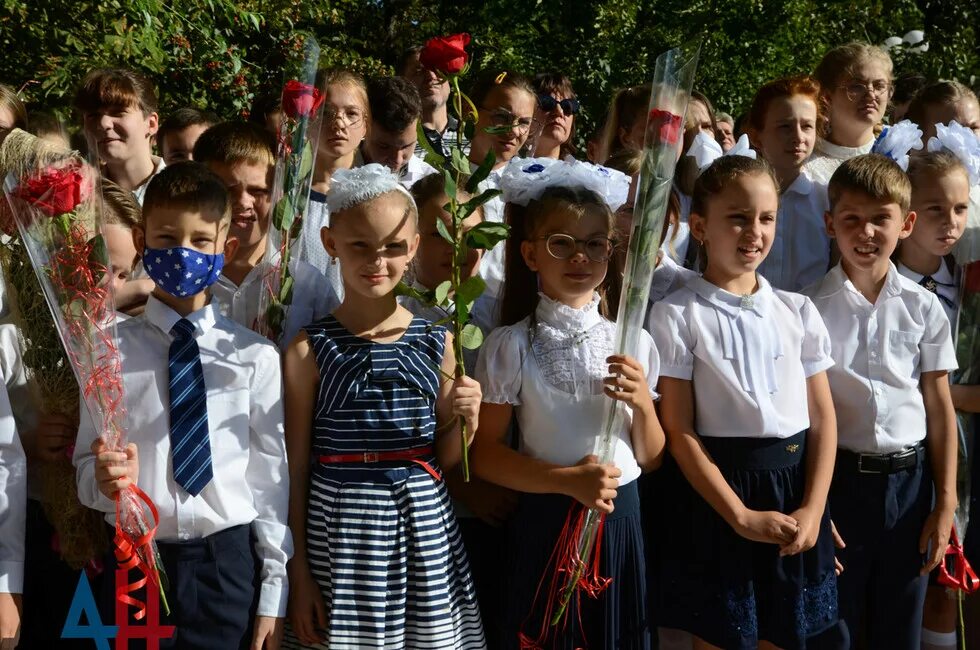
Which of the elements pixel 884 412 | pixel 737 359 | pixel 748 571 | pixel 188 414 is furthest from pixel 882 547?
pixel 188 414

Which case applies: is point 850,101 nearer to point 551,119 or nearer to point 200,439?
→ point 551,119

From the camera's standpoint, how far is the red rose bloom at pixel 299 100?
3412 mm

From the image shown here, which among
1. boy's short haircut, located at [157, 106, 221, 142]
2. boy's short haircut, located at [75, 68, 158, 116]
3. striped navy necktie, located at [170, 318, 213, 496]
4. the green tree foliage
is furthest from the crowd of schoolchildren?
the green tree foliage

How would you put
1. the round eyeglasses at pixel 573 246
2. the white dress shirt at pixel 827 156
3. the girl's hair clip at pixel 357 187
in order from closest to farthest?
1. the girl's hair clip at pixel 357 187
2. the round eyeglasses at pixel 573 246
3. the white dress shirt at pixel 827 156

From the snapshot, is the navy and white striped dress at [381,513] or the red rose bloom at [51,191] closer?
the red rose bloom at [51,191]

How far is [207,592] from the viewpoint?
303 cm

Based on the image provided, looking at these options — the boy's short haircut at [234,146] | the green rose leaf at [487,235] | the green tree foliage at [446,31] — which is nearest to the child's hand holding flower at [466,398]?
the green rose leaf at [487,235]

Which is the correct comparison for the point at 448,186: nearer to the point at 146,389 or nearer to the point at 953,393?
the point at 146,389

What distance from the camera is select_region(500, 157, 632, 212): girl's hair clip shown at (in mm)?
3525

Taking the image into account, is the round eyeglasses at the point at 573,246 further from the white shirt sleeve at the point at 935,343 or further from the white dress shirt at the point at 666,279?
the white shirt sleeve at the point at 935,343

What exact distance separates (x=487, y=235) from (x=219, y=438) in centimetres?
94

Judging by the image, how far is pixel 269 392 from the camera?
3.18 metres

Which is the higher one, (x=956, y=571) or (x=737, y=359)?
(x=737, y=359)

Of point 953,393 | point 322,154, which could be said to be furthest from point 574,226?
point 953,393
